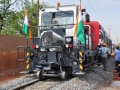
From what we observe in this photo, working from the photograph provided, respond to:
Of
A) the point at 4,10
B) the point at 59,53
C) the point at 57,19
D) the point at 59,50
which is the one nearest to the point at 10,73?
the point at 57,19

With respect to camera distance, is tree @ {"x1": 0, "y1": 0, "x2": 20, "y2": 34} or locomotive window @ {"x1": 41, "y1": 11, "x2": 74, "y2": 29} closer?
locomotive window @ {"x1": 41, "y1": 11, "x2": 74, "y2": 29}

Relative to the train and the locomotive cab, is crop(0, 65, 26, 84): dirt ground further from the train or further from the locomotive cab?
the locomotive cab

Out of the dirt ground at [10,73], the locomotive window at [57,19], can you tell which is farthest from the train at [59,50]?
the dirt ground at [10,73]

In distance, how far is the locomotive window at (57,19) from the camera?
37.3ft

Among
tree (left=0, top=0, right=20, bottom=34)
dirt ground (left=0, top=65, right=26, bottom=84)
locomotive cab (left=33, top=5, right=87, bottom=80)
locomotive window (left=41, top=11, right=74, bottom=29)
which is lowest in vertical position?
dirt ground (left=0, top=65, right=26, bottom=84)

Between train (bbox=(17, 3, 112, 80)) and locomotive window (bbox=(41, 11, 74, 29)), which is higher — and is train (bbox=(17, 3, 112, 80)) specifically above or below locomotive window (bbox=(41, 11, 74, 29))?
below

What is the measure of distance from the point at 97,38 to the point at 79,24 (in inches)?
310

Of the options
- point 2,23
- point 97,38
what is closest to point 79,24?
point 97,38

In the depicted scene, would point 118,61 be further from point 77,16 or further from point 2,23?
point 2,23

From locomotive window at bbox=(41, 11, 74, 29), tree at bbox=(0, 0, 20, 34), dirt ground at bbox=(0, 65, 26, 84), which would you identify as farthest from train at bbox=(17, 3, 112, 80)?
tree at bbox=(0, 0, 20, 34)

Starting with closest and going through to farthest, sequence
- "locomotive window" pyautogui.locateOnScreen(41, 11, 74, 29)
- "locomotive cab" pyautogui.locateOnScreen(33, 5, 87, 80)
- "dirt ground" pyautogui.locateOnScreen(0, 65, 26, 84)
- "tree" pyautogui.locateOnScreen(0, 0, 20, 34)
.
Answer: "locomotive cab" pyautogui.locateOnScreen(33, 5, 87, 80) < "locomotive window" pyautogui.locateOnScreen(41, 11, 74, 29) < "dirt ground" pyautogui.locateOnScreen(0, 65, 26, 84) < "tree" pyautogui.locateOnScreen(0, 0, 20, 34)

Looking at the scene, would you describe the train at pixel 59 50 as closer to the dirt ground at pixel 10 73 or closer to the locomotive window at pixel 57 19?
the locomotive window at pixel 57 19

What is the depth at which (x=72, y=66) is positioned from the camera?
A: 1062 cm

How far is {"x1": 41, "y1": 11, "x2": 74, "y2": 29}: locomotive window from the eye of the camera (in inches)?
448
